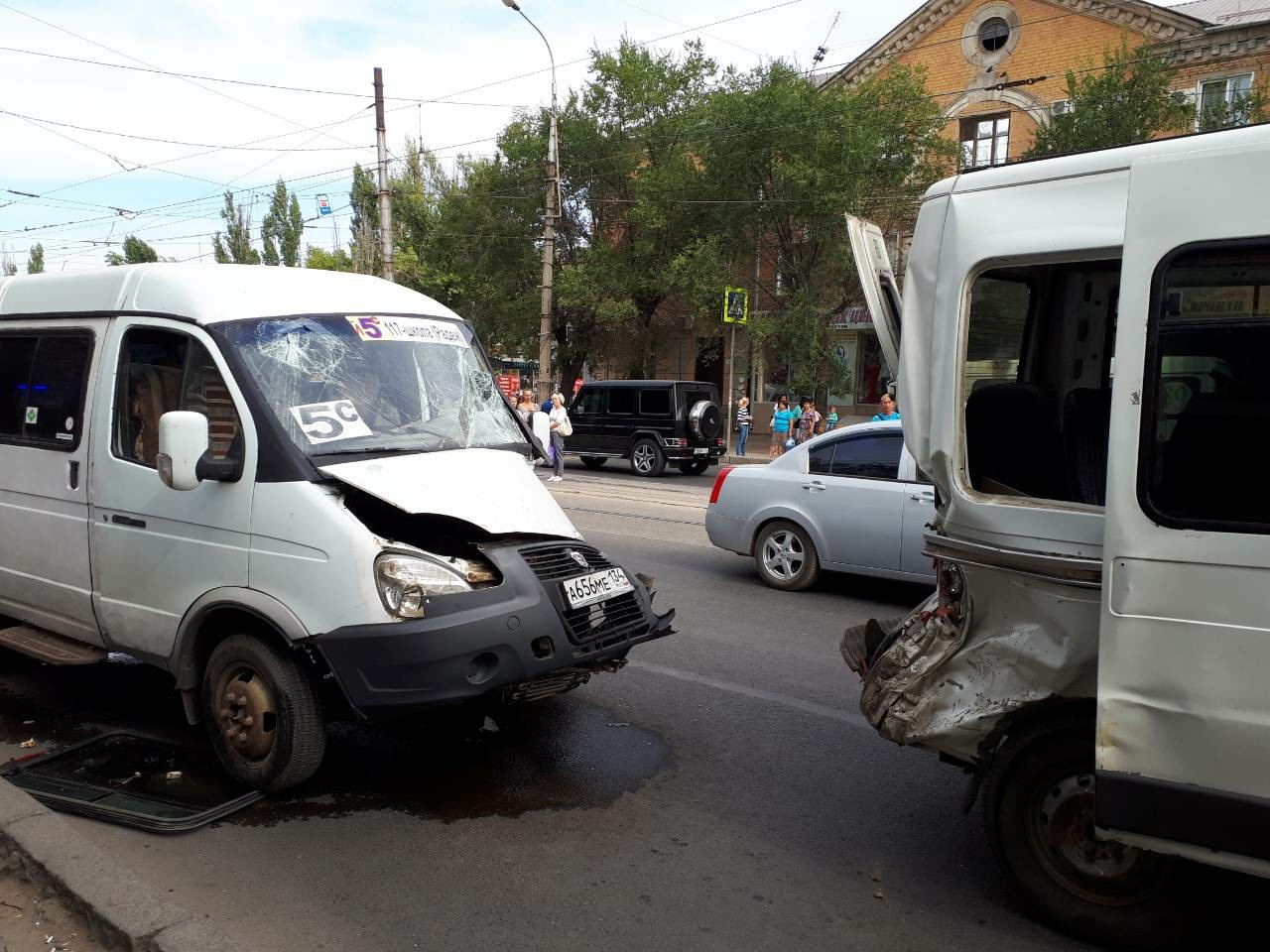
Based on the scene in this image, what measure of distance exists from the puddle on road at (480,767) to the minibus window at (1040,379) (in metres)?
2.23

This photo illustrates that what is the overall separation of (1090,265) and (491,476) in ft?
8.95

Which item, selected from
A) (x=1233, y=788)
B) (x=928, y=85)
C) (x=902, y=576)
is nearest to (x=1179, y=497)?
(x=1233, y=788)

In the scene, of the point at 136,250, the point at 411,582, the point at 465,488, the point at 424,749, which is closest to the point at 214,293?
the point at 465,488

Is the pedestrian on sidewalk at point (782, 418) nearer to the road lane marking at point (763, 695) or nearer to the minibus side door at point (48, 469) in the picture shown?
the road lane marking at point (763, 695)

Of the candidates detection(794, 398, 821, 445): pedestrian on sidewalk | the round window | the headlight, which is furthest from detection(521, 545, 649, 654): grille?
the round window

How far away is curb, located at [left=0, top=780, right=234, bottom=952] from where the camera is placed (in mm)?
2975

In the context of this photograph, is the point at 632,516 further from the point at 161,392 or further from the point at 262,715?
the point at 262,715

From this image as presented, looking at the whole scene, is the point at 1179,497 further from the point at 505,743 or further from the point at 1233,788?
the point at 505,743

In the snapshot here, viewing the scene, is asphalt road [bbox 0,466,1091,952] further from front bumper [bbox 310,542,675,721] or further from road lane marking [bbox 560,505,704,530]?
road lane marking [bbox 560,505,704,530]

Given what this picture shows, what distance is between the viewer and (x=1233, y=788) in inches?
108

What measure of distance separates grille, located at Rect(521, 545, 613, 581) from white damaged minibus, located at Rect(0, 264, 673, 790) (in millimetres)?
11

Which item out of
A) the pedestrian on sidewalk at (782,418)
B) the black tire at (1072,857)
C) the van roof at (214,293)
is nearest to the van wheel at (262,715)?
the van roof at (214,293)

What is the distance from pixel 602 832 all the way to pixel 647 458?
18261 millimetres

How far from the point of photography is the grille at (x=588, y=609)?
4.23 metres
